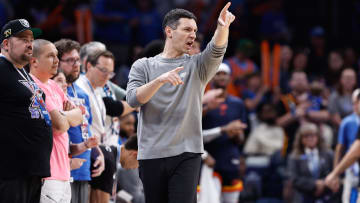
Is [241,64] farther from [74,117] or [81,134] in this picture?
[74,117]

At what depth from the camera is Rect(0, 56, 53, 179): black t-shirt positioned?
493 cm

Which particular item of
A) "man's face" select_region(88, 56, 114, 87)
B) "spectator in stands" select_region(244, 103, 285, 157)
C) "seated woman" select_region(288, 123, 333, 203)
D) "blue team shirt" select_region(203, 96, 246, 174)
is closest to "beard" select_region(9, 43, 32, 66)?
"man's face" select_region(88, 56, 114, 87)

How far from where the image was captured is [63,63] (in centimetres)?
605

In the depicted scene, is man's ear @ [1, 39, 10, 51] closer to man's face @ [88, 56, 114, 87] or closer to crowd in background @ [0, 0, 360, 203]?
man's face @ [88, 56, 114, 87]

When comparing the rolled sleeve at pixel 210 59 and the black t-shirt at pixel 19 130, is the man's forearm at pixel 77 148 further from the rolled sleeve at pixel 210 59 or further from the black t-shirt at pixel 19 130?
the rolled sleeve at pixel 210 59

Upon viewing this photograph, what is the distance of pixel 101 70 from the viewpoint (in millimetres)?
6438

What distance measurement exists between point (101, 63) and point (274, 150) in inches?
208

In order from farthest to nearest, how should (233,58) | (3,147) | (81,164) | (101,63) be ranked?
1. (233,58)
2. (101,63)
3. (81,164)
4. (3,147)

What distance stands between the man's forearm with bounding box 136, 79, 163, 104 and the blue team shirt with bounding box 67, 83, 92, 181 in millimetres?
1206

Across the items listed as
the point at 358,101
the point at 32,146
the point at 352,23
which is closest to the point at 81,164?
the point at 32,146

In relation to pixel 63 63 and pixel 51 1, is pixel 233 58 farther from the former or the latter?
pixel 63 63

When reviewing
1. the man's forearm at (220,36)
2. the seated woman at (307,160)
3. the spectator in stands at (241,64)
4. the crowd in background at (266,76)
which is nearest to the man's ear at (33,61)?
the man's forearm at (220,36)

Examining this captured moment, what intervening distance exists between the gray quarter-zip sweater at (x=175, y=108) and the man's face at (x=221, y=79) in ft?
11.9

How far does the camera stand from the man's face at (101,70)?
21.1 feet
